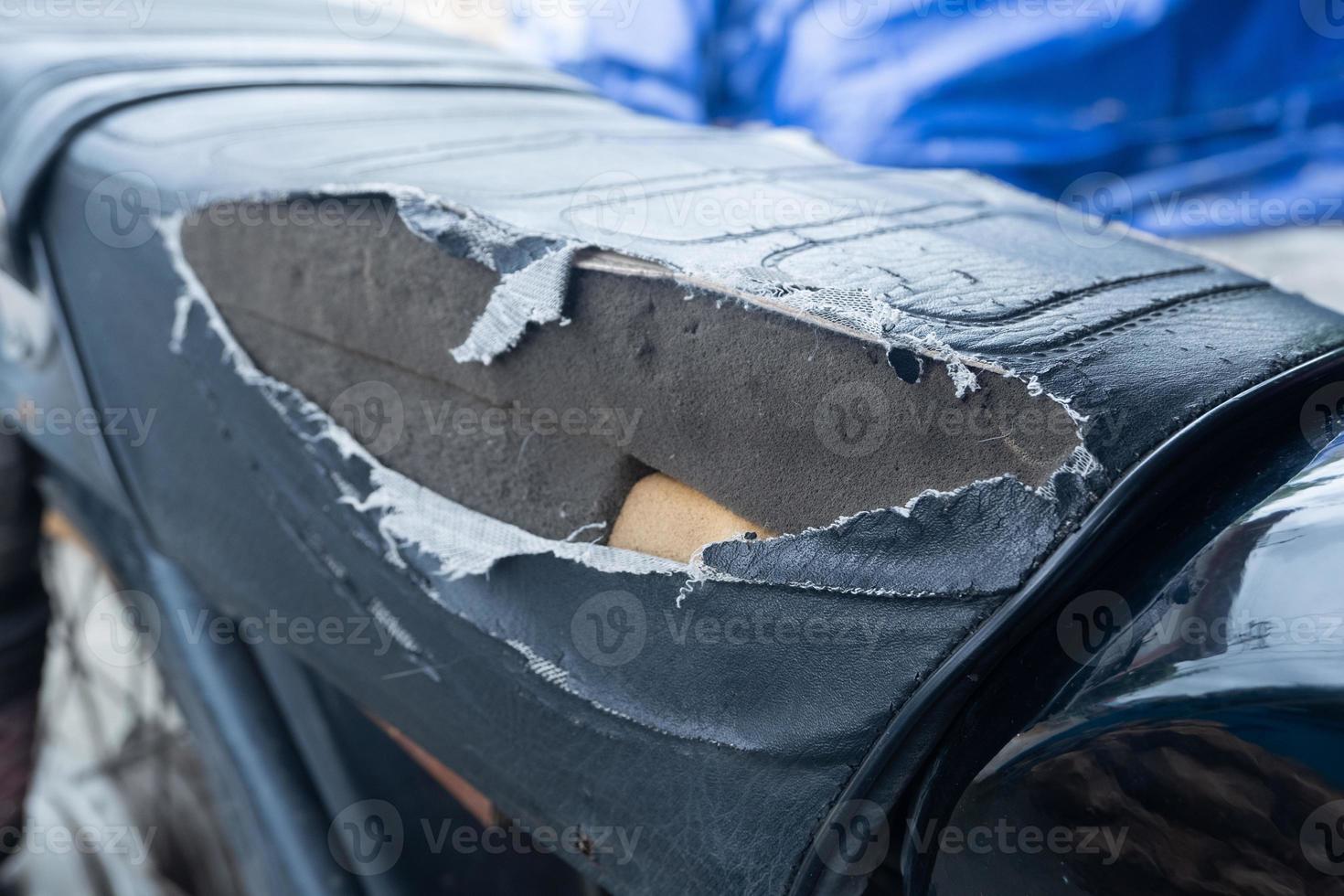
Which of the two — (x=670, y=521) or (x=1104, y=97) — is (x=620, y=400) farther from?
(x=1104, y=97)

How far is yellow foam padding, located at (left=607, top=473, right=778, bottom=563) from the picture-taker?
0.60 meters

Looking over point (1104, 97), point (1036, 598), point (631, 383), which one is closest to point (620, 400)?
point (631, 383)

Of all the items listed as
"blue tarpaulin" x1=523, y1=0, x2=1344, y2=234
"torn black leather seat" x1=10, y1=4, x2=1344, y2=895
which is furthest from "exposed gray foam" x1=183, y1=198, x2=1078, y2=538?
"blue tarpaulin" x1=523, y1=0, x2=1344, y2=234

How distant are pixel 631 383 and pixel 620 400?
14mm

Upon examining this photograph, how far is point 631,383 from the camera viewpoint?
61cm

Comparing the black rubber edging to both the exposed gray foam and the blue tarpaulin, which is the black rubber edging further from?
the blue tarpaulin

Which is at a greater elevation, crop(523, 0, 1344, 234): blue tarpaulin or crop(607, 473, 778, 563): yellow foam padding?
crop(523, 0, 1344, 234): blue tarpaulin

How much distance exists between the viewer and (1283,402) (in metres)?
0.55

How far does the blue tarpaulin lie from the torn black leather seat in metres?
1.97

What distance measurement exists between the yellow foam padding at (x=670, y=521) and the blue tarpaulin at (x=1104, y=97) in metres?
2.40

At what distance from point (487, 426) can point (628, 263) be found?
0.16m

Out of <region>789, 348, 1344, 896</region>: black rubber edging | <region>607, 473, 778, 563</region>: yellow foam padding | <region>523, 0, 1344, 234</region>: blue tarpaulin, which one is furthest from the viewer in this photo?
<region>523, 0, 1344, 234</region>: blue tarpaulin

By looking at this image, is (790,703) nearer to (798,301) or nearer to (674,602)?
(674,602)

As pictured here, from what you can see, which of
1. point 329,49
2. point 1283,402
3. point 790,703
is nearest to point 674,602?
point 790,703
